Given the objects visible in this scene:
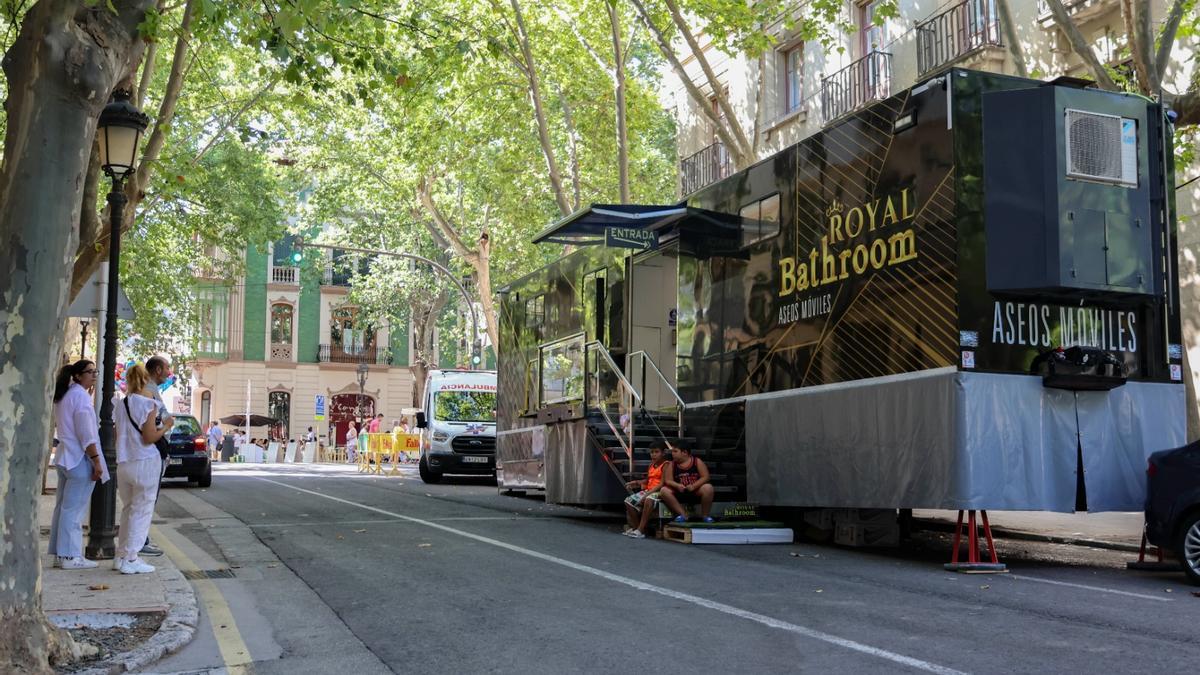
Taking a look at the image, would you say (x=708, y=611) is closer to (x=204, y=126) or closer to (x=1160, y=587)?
(x=1160, y=587)

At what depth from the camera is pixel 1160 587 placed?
30.2ft

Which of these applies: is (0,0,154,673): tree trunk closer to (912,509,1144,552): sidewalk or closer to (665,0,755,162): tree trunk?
(912,509,1144,552): sidewalk

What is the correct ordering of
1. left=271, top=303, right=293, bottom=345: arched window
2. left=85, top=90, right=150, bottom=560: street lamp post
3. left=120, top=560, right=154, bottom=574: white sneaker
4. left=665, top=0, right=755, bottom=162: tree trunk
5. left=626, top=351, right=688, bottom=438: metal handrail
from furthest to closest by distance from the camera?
left=271, top=303, right=293, bottom=345: arched window → left=665, top=0, right=755, bottom=162: tree trunk → left=626, top=351, right=688, bottom=438: metal handrail → left=85, top=90, right=150, bottom=560: street lamp post → left=120, top=560, right=154, bottom=574: white sneaker

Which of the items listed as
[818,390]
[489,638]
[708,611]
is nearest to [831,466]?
[818,390]

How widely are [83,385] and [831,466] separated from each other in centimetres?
686

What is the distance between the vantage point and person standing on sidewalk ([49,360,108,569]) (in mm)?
9195

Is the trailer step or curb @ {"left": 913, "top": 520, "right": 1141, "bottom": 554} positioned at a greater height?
the trailer step

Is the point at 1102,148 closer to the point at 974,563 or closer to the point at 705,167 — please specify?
the point at 974,563

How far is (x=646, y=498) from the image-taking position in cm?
1295

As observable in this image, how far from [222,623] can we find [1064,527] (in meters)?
11.3

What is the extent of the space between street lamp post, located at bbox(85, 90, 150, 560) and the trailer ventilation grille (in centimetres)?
832

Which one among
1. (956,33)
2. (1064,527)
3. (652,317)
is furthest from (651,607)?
(956,33)

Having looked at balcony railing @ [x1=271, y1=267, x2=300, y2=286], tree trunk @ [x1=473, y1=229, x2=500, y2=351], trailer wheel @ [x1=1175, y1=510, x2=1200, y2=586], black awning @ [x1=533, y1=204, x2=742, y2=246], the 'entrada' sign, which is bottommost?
trailer wheel @ [x1=1175, y1=510, x2=1200, y2=586]

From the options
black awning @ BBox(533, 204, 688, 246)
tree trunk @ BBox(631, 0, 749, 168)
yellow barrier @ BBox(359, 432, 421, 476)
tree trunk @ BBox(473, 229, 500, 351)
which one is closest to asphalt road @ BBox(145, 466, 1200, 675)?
black awning @ BBox(533, 204, 688, 246)
